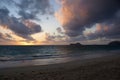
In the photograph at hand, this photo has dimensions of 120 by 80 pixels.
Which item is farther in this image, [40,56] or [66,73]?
[40,56]

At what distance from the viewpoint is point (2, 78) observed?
10.3m

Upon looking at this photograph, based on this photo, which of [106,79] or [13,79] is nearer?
[106,79]

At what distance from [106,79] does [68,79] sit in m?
2.22

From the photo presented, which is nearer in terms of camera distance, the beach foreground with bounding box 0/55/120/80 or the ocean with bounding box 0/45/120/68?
the beach foreground with bounding box 0/55/120/80

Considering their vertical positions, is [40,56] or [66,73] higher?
[40,56]

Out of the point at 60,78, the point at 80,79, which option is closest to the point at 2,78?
the point at 60,78

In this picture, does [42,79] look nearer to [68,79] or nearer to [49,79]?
[49,79]

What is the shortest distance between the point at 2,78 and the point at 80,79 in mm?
5015

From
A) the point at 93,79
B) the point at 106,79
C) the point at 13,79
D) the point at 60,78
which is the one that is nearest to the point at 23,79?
the point at 13,79

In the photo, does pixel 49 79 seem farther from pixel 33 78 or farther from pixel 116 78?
pixel 116 78

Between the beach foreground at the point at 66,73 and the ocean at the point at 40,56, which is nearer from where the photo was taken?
the beach foreground at the point at 66,73

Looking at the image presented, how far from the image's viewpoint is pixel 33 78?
1011 centimetres

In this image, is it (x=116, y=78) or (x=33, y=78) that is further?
(x=33, y=78)

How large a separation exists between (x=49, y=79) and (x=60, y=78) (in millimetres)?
703
